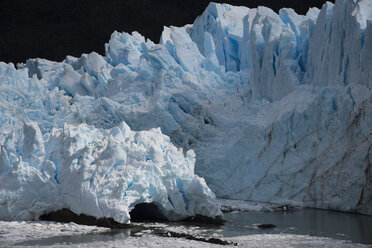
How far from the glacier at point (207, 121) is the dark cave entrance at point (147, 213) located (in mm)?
398

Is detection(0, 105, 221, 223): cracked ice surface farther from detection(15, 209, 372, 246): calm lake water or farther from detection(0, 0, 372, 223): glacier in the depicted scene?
detection(15, 209, 372, 246): calm lake water

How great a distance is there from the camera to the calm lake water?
10827 millimetres

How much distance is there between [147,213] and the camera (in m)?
14.1

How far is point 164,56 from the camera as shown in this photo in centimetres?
2052

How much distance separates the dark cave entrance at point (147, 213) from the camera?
13.6 m

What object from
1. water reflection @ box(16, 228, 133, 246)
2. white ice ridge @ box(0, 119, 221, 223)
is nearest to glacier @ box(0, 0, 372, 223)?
white ice ridge @ box(0, 119, 221, 223)

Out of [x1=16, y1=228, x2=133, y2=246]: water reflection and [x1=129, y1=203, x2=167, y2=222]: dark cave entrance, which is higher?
[x1=129, y1=203, x2=167, y2=222]: dark cave entrance

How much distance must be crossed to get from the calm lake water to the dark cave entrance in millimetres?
740

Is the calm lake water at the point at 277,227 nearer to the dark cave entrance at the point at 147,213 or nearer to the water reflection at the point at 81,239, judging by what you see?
the water reflection at the point at 81,239

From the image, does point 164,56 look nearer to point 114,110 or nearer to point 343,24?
point 114,110

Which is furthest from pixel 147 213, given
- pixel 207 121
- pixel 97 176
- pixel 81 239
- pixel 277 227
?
pixel 207 121

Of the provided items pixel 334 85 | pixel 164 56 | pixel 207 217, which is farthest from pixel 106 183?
pixel 164 56

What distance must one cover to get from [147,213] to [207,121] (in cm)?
592

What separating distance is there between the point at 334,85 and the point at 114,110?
7519 millimetres
